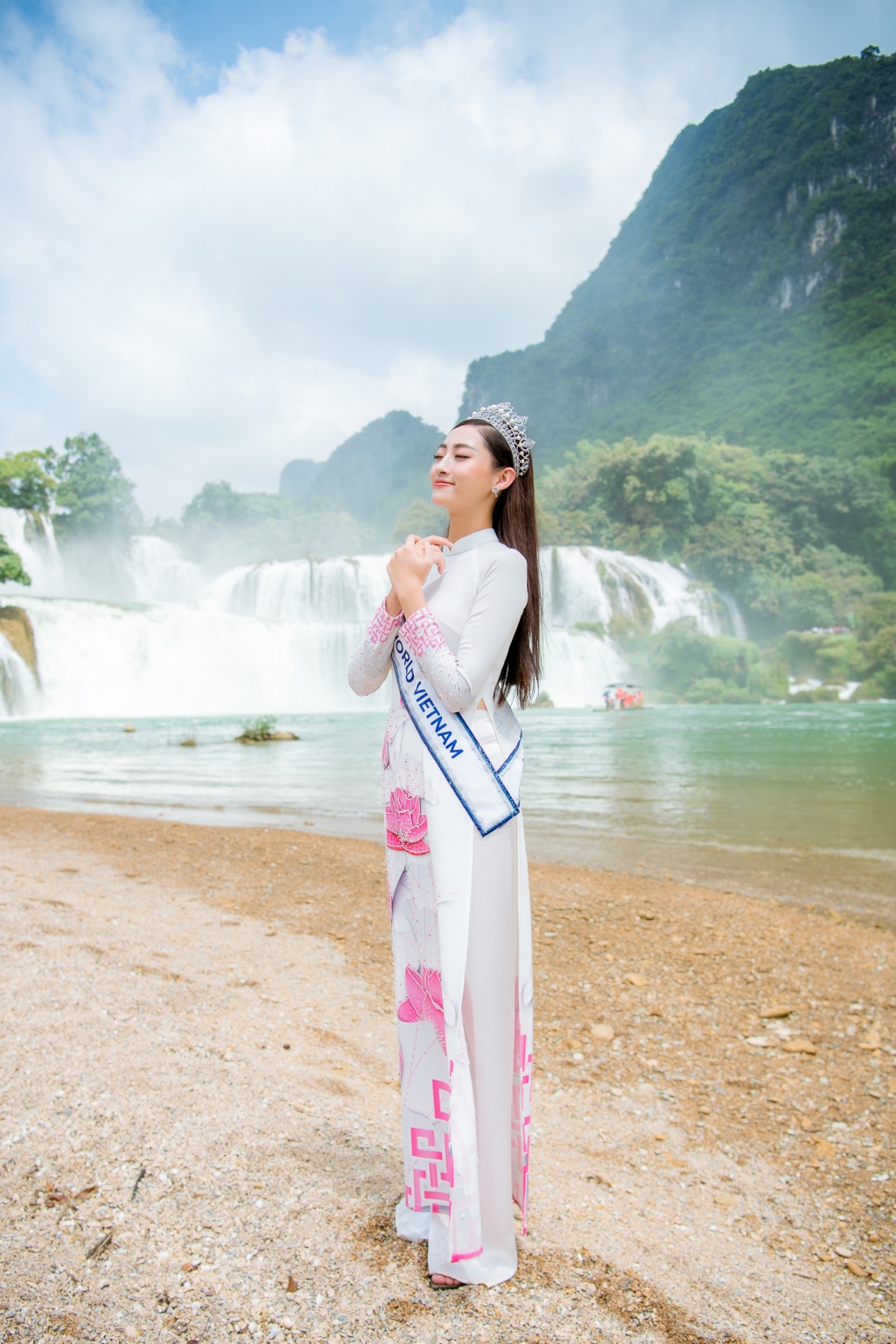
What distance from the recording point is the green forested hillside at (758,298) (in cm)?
6875

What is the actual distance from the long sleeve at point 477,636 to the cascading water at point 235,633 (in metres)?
19.3

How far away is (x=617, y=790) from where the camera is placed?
11.2 m

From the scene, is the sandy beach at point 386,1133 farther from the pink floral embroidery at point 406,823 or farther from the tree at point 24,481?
the tree at point 24,481

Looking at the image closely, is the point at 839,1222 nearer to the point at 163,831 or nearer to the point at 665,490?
the point at 163,831

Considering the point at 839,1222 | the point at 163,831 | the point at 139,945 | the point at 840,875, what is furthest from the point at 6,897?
the point at 840,875

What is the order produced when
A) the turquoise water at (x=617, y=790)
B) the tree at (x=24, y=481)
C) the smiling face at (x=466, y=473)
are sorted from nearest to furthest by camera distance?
the smiling face at (x=466, y=473)
the turquoise water at (x=617, y=790)
the tree at (x=24, y=481)

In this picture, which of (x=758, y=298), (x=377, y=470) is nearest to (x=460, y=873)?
(x=758, y=298)

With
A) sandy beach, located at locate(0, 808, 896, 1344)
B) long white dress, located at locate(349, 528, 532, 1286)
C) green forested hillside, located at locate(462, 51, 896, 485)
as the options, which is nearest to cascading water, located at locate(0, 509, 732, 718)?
sandy beach, located at locate(0, 808, 896, 1344)

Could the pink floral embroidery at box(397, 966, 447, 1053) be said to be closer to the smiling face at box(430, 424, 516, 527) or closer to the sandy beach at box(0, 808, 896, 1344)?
the sandy beach at box(0, 808, 896, 1344)

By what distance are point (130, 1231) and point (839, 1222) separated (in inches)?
72.4

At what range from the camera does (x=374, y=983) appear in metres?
3.88

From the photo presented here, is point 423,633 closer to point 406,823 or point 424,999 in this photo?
point 406,823

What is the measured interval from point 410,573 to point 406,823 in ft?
1.77

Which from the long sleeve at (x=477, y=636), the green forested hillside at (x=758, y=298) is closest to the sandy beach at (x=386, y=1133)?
the long sleeve at (x=477, y=636)
